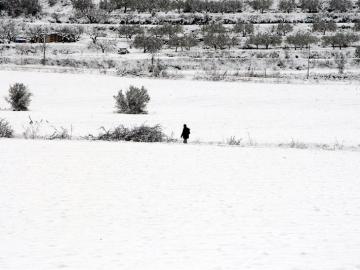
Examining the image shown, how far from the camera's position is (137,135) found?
2148cm

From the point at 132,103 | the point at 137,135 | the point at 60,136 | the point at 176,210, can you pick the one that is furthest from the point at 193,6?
the point at 176,210

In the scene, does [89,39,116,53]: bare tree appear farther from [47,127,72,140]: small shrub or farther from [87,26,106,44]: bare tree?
[47,127,72,140]: small shrub

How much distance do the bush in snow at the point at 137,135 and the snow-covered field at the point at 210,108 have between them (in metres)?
1.57

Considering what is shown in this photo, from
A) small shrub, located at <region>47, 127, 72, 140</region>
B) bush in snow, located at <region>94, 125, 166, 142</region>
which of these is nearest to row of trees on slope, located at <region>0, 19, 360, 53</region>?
small shrub, located at <region>47, 127, 72, 140</region>

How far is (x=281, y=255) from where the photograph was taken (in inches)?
309

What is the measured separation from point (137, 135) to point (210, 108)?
1094 cm

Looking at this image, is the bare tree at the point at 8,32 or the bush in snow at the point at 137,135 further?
the bare tree at the point at 8,32

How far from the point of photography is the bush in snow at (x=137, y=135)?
21297 millimetres

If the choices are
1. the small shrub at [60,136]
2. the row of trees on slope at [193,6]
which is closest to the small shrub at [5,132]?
the small shrub at [60,136]

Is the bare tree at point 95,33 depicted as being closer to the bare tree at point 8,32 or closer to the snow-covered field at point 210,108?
the bare tree at point 8,32

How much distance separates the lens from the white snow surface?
7.76 m

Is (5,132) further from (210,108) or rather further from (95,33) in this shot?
(95,33)

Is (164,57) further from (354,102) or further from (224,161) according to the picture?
(224,161)

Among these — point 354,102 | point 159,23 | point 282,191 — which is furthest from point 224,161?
point 159,23
